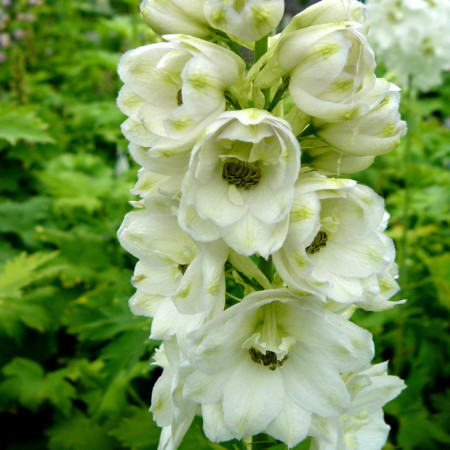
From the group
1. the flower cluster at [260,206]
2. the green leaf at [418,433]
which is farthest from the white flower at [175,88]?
the green leaf at [418,433]

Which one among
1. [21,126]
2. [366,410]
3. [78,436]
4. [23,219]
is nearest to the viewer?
[366,410]

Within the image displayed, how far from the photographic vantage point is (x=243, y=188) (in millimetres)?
Answer: 1250

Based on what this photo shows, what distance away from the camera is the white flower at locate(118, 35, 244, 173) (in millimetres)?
1156

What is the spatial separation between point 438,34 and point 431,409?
213 cm

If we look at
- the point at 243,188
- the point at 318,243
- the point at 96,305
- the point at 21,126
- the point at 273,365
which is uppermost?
the point at 243,188

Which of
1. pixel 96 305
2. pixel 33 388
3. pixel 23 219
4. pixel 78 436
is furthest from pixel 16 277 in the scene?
pixel 23 219

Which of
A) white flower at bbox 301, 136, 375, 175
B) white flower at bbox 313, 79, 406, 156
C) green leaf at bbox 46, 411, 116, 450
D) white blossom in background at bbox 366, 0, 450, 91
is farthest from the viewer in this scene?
white blossom in background at bbox 366, 0, 450, 91

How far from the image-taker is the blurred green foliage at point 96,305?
2.67 meters

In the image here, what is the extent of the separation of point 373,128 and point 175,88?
0.42m

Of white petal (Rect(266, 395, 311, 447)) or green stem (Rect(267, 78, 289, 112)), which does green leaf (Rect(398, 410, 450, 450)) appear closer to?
white petal (Rect(266, 395, 311, 447))

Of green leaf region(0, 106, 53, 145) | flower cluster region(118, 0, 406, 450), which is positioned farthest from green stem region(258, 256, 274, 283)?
green leaf region(0, 106, 53, 145)

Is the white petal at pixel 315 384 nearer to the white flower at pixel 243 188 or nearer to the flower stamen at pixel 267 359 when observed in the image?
the flower stamen at pixel 267 359

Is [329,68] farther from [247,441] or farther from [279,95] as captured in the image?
[247,441]

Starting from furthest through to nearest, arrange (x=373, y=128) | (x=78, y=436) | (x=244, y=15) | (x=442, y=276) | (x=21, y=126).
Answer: (x=21, y=126) < (x=442, y=276) < (x=78, y=436) < (x=373, y=128) < (x=244, y=15)
